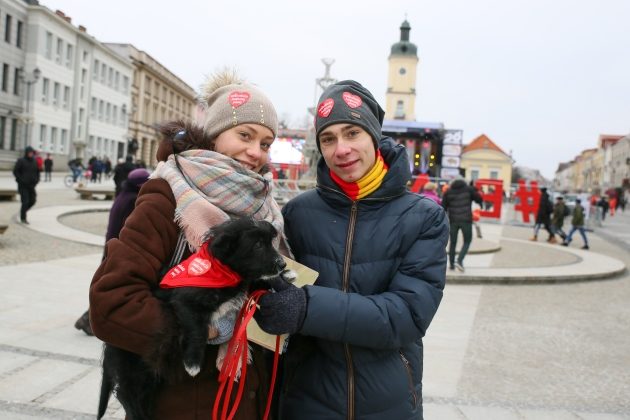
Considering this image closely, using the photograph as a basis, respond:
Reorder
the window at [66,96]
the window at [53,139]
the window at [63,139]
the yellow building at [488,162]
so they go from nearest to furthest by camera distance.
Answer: the window at [53,139]
the window at [63,139]
the window at [66,96]
the yellow building at [488,162]

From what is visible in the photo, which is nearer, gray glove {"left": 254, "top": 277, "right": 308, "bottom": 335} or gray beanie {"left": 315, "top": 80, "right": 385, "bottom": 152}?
gray glove {"left": 254, "top": 277, "right": 308, "bottom": 335}

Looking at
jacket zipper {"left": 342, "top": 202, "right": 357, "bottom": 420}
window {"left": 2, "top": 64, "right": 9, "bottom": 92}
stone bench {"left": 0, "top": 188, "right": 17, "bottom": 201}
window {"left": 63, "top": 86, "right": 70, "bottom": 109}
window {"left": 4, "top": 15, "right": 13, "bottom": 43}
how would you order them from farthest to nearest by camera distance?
window {"left": 63, "top": 86, "right": 70, "bottom": 109} < window {"left": 2, "top": 64, "right": 9, "bottom": 92} < window {"left": 4, "top": 15, "right": 13, "bottom": 43} < stone bench {"left": 0, "top": 188, "right": 17, "bottom": 201} < jacket zipper {"left": 342, "top": 202, "right": 357, "bottom": 420}

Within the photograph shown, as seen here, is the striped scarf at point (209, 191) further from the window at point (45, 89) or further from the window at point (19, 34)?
the window at point (45, 89)

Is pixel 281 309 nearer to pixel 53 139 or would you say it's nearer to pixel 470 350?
pixel 470 350

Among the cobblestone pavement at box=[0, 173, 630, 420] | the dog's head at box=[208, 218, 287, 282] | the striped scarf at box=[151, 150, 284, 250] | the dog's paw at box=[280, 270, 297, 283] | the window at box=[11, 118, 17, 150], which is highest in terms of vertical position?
the window at box=[11, 118, 17, 150]

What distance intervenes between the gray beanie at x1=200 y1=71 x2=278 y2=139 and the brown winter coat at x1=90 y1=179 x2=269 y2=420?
0.34 meters

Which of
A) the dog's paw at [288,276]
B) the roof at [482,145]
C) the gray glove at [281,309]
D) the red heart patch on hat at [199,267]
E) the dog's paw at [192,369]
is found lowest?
the dog's paw at [192,369]

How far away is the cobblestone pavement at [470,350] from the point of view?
13.0ft

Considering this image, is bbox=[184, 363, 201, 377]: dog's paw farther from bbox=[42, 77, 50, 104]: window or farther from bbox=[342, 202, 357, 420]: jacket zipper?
bbox=[42, 77, 50, 104]: window

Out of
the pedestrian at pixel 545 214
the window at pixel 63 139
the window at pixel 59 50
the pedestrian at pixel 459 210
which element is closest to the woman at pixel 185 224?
the pedestrian at pixel 459 210

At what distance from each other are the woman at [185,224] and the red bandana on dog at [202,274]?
0.22 ft

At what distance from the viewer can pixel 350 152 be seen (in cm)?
188

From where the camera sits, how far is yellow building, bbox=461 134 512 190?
81.1m

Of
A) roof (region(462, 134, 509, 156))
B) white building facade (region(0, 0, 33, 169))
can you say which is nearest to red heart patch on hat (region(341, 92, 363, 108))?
white building facade (region(0, 0, 33, 169))
